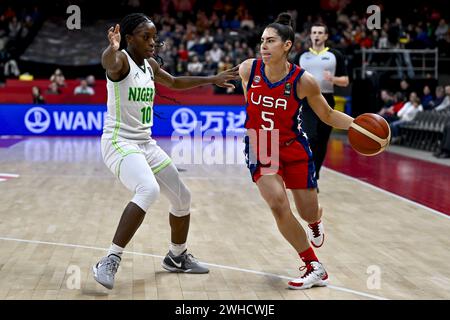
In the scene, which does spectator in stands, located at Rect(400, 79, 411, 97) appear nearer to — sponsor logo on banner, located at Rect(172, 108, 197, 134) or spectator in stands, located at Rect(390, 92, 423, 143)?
spectator in stands, located at Rect(390, 92, 423, 143)

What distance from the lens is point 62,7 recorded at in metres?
28.5

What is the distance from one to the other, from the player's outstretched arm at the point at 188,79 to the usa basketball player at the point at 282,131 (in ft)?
0.99

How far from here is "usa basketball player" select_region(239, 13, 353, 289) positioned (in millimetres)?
5219

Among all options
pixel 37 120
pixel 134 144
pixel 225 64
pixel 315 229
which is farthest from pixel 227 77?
pixel 225 64

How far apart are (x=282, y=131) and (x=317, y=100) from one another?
31cm

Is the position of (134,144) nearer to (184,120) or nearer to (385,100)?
(184,120)

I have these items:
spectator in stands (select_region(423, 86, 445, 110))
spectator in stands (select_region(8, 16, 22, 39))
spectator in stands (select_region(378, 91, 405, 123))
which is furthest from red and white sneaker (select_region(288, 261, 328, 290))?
spectator in stands (select_region(8, 16, 22, 39))

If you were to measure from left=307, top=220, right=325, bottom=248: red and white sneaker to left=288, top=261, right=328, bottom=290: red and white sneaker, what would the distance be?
63 cm

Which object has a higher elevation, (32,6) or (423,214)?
(32,6)

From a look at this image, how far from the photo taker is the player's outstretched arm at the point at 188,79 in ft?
18.9
